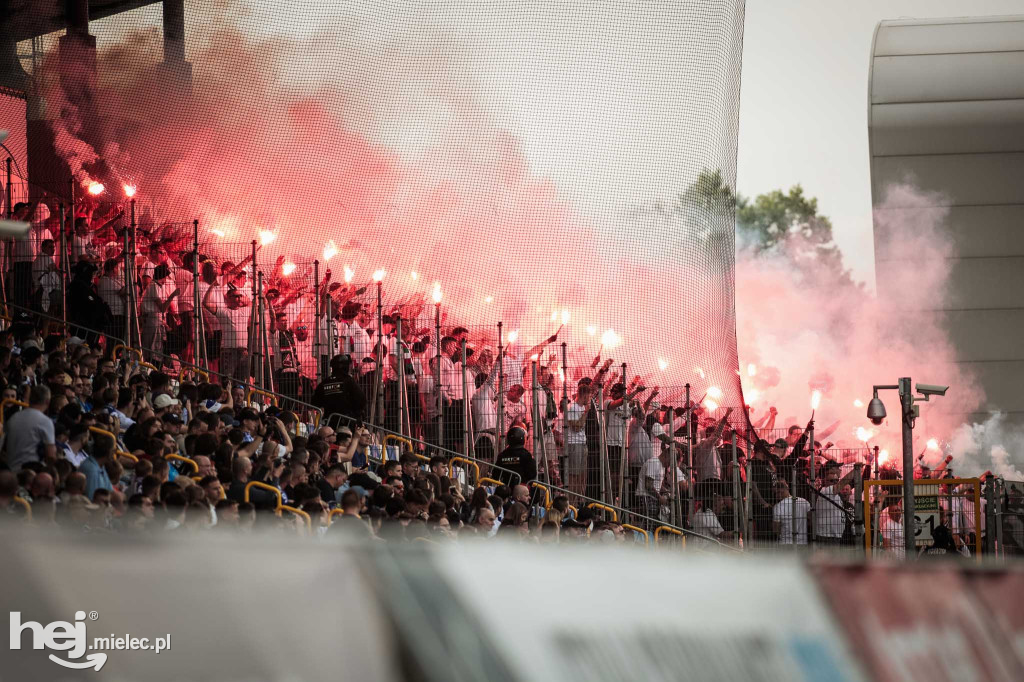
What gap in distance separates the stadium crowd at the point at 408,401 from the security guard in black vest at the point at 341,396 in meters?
0.02

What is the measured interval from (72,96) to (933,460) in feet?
54.2

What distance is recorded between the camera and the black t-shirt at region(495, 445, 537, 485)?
13977 mm

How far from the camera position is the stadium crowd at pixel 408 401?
40.4 feet

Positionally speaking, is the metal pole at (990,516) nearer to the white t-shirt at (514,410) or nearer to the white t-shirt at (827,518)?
the white t-shirt at (827,518)

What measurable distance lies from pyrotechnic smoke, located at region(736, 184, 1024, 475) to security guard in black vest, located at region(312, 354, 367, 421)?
14.4 metres

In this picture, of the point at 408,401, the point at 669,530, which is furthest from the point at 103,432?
the point at 669,530

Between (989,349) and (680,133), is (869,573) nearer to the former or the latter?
(680,133)

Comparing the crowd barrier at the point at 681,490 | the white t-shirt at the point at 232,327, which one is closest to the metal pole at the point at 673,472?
the crowd barrier at the point at 681,490

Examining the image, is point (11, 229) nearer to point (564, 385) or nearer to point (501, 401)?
point (501, 401)

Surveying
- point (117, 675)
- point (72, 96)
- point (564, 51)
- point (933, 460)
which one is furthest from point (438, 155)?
point (117, 675)

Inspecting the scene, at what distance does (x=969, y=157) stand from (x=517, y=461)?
1769 cm

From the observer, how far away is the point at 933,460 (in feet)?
84.0

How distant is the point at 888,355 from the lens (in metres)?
27.7

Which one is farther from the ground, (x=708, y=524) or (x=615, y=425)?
(x=615, y=425)
